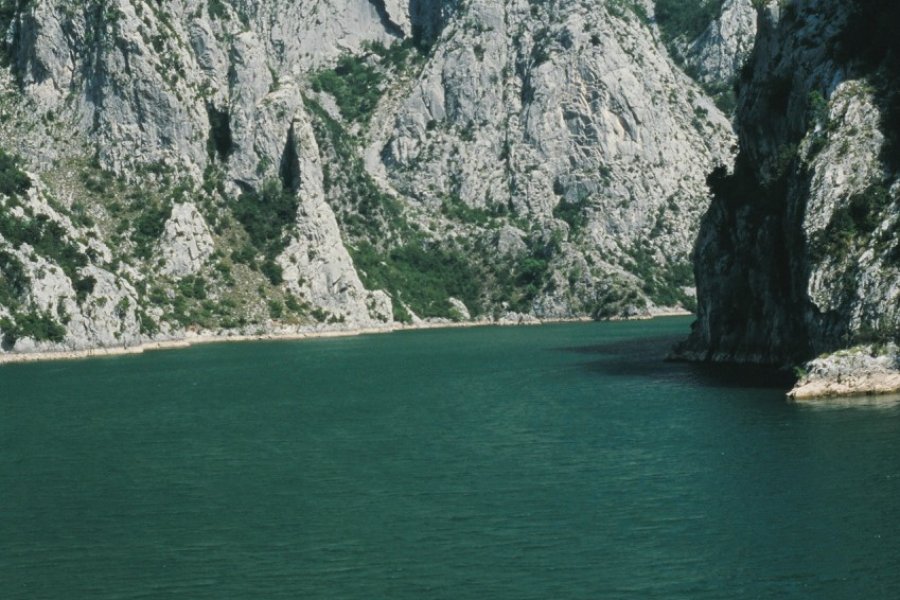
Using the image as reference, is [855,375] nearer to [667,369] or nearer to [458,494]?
[667,369]

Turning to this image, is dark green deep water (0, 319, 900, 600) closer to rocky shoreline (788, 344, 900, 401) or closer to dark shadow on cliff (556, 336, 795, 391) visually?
dark shadow on cliff (556, 336, 795, 391)

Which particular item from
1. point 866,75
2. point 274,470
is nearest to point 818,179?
point 866,75

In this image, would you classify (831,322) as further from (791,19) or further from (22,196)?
(22,196)

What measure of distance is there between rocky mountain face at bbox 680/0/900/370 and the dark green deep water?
746cm

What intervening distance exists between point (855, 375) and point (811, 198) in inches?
578

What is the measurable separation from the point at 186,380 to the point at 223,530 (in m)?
70.7

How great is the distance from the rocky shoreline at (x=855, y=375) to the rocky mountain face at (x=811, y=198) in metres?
0.59

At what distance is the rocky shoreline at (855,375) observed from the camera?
7238 cm

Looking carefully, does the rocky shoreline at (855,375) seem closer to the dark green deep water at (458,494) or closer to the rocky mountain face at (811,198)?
the rocky mountain face at (811,198)

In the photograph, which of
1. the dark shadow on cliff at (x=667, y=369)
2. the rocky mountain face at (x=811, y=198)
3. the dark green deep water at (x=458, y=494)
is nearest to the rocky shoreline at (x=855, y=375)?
the rocky mountain face at (x=811, y=198)

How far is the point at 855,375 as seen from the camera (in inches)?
2869

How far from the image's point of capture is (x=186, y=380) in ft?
368

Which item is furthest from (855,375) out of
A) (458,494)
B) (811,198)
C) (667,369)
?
→ (458,494)

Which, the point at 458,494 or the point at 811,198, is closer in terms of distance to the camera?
the point at 458,494
